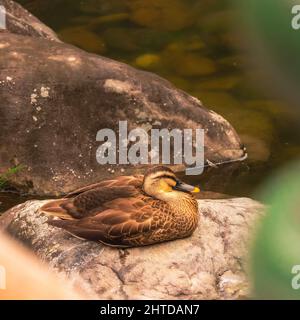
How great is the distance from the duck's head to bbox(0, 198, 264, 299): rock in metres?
0.31

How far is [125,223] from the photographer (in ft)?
12.7

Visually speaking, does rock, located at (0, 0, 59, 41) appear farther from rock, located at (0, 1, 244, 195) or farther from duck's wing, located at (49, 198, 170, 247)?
duck's wing, located at (49, 198, 170, 247)

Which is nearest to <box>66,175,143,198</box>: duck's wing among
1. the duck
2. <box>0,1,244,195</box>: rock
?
the duck

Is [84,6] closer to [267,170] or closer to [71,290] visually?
[267,170]

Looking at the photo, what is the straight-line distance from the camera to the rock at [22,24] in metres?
7.63

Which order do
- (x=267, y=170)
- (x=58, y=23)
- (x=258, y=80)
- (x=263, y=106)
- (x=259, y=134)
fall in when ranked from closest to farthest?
(x=258, y=80), (x=267, y=170), (x=259, y=134), (x=263, y=106), (x=58, y=23)

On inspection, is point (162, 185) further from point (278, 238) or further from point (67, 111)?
point (278, 238)

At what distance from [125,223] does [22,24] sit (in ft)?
15.1

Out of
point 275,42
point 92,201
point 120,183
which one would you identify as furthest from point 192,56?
point 275,42

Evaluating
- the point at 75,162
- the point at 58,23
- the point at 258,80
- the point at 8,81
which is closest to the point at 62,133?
the point at 75,162

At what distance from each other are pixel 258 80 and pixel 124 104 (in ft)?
18.4

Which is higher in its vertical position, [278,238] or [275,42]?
[275,42]

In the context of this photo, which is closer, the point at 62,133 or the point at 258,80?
the point at 258,80

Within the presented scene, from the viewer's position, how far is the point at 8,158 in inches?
232
